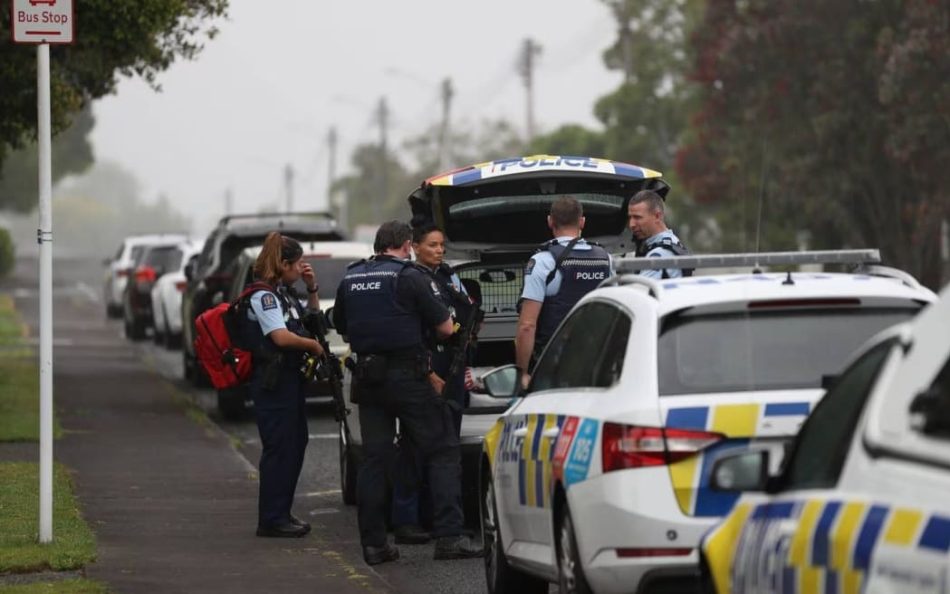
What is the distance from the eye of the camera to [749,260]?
8.07 metres

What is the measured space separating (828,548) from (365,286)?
6.22 metres

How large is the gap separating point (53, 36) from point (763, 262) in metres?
4.54

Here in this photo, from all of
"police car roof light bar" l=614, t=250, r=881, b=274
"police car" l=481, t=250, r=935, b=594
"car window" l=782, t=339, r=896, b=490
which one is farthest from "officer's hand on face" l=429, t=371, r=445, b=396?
"car window" l=782, t=339, r=896, b=490

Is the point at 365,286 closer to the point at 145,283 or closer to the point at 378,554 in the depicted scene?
the point at 378,554

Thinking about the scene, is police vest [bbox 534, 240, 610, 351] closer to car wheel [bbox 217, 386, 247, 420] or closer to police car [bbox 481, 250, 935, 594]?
police car [bbox 481, 250, 935, 594]

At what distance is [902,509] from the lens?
4562 millimetres

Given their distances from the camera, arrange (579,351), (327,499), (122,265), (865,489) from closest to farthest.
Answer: (865,489) → (579,351) → (327,499) → (122,265)

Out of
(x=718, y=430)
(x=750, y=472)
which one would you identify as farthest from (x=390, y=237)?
(x=750, y=472)

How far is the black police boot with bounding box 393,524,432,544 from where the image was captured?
11844mm

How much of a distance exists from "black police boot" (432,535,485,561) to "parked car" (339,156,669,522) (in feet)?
3.53

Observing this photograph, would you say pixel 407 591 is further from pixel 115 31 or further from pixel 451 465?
pixel 115 31

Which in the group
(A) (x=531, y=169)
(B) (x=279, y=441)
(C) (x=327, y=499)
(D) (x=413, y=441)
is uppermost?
(A) (x=531, y=169)

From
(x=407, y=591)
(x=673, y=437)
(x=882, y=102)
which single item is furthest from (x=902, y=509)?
(x=882, y=102)

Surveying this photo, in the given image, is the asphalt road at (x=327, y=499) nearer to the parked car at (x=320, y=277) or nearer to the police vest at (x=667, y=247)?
the parked car at (x=320, y=277)
